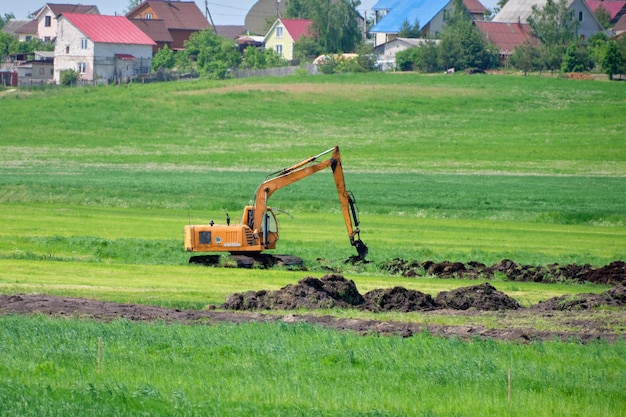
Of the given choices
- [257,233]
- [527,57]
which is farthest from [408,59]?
[257,233]

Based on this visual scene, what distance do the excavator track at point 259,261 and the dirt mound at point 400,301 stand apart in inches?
276

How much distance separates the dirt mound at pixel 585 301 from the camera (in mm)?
22797

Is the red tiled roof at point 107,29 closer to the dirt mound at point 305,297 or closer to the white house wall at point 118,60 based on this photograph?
the white house wall at point 118,60

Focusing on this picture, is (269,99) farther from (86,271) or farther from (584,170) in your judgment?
(86,271)

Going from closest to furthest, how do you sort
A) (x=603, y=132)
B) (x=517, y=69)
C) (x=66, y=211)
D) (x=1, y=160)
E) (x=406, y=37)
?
(x=66, y=211) < (x=1, y=160) < (x=603, y=132) < (x=517, y=69) < (x=406, y=37)

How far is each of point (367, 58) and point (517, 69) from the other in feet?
59.5

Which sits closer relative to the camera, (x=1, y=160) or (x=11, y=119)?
(x=1, y=160)

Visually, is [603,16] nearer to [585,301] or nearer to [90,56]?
[90,56]

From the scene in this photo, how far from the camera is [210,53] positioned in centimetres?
13475

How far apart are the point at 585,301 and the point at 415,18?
135 meters

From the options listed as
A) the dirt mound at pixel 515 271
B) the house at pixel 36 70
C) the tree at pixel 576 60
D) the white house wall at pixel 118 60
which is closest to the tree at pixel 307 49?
the white house wall at pixel 118 60

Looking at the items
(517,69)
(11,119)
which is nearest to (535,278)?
(11,119)

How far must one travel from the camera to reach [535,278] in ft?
94.3

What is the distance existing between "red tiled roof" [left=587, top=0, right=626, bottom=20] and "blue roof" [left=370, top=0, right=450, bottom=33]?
3634 centimetres
